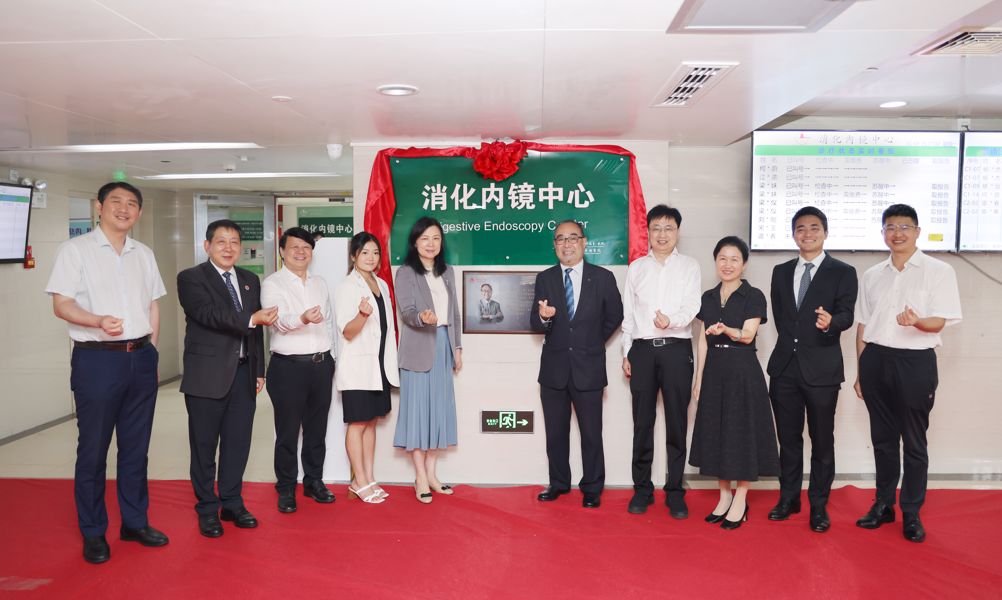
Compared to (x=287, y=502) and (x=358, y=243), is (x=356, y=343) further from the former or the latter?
(x=287, y=502)

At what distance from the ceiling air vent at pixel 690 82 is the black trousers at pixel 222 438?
2783 mm

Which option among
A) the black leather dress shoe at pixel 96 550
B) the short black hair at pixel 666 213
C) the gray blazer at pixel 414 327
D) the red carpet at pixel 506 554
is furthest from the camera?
the gray blazer at pixel 414 327

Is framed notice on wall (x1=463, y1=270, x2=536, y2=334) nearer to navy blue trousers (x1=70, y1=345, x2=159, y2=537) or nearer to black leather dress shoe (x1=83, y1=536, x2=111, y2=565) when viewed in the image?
navy blue trousers (x1=70, y1=345, x2=159, y2=537)

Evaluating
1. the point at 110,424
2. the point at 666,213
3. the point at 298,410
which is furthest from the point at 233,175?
the point at 666,213

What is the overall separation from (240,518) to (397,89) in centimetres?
262

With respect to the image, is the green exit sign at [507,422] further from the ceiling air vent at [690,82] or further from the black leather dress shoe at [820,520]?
the ceiling air vent at [690,82]

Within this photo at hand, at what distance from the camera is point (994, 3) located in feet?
8.30

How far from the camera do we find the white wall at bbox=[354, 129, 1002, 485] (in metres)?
4.75


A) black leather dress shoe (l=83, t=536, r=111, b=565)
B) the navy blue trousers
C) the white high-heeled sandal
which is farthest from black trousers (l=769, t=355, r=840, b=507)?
black leather dress shoe (l=83, t=536, r=111, b=565)

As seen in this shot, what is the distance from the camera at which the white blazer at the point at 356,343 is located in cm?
412

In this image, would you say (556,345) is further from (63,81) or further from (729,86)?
(63,81)

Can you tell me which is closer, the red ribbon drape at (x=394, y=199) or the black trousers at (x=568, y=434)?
the black trousers at (x=568, y=434)

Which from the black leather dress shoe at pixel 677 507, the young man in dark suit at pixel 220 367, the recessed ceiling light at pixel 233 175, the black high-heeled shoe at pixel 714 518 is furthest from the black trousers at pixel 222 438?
the recessed ceiling light at pixel 233 175

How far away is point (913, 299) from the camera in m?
3.76
